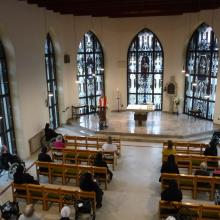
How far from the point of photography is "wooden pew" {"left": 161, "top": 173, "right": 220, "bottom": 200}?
7.26 m

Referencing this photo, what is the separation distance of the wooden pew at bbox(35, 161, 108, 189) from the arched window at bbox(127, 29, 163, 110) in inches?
340

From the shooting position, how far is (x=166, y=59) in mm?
15164

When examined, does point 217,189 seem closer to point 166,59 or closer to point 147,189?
point 147,189

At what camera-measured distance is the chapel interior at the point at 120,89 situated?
8062 millimetres

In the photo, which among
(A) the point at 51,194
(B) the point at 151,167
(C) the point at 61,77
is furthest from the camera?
(C) the point at 61,77

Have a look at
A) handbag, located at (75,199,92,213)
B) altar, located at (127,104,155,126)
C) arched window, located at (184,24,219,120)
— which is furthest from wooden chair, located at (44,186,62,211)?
arched window, located at (184,24,219,120)

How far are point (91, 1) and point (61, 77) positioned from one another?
14.9 feet

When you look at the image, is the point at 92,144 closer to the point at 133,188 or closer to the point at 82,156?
the point at 82,156

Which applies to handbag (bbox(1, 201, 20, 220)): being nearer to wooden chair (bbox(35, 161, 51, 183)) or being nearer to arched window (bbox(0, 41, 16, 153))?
wooden chair (bbox(35, 161, 51, 183))

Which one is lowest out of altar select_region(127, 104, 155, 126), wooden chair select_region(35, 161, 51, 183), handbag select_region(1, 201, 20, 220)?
handbag select_region(1, 201, 20, 220)

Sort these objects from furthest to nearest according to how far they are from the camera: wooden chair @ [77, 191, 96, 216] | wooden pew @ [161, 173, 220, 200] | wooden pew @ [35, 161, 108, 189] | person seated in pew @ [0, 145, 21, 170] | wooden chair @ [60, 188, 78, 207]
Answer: person seated in pew @ [0, 145, 21, 170]
wooden pew @ [35, 161, 108, 189]
wooden pew @ [161, 173, 220, 200]
wooden chair @ [60, 188, 78, 207]
wooden chair @ [77, 191, 96, 216]

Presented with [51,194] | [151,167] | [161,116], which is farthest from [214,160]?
[161,116]

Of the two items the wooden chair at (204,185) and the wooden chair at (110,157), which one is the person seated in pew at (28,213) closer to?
the wooden chair at (110,157)

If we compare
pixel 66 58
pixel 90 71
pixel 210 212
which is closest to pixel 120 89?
pixel 90 71
